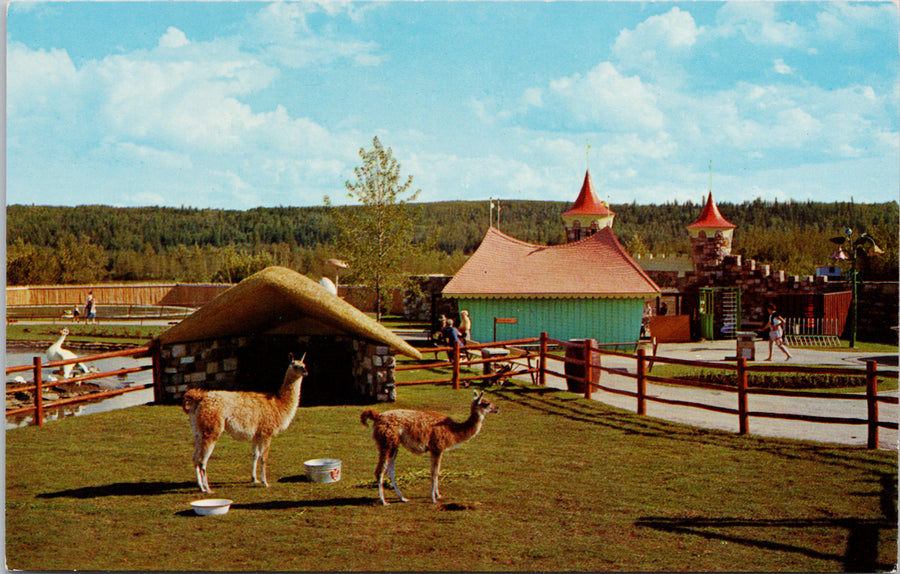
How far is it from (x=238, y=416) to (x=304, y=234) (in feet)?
316

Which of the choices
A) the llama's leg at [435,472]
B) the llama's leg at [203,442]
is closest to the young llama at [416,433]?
the llama's leg at [435,472]

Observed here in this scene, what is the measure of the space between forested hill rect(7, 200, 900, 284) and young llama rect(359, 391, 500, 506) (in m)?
22.3

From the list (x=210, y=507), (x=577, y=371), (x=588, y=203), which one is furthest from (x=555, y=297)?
(x=210, y=507)

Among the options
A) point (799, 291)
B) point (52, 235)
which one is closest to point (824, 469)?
point (799, 291)

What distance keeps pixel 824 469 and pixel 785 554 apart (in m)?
2.95

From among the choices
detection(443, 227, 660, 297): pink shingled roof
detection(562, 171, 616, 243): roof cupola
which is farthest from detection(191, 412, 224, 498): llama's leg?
detection(562, 171, 616, 243): roof cupola

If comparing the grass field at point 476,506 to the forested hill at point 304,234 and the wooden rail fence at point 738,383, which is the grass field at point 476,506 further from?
the forested hill at point 304,234

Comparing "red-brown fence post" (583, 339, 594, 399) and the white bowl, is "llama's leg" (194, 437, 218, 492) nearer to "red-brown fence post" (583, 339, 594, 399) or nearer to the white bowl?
the white bowl

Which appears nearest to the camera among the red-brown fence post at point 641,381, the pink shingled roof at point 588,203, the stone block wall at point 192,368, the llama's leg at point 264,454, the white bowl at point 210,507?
the white bowl at point 210,507

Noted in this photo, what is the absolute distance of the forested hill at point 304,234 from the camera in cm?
3741

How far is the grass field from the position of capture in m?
5.60

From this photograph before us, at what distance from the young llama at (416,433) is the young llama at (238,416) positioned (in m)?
1.24

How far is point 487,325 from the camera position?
23750 millimetres

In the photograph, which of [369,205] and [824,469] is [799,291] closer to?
[369,205]
